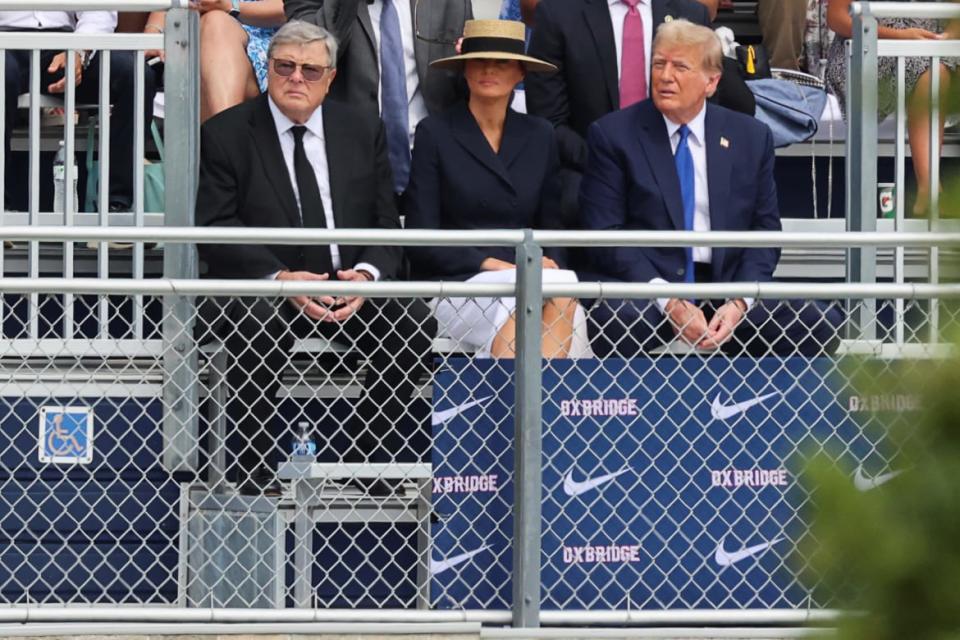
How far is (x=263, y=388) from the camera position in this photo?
529 cm

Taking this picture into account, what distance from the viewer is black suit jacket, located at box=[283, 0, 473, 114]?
6852 millimetres

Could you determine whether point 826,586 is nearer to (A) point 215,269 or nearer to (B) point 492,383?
(B) point 492,383

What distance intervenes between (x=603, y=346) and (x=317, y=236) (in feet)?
4.19

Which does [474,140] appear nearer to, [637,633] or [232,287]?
[232,287]

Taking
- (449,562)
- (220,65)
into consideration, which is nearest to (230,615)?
(449,562)

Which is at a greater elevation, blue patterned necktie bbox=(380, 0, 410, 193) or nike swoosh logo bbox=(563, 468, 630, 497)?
blue patterned necktie bbox=(380, 0, 410, 193)

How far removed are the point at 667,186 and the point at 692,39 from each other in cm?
62

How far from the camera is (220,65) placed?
6793mm

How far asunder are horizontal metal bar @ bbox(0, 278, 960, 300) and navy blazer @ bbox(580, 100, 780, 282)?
1234 mm

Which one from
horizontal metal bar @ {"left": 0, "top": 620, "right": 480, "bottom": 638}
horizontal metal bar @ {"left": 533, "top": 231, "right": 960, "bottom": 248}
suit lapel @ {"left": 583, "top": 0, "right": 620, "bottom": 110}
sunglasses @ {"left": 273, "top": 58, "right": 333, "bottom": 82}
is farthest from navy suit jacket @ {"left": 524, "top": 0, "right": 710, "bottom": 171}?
horizontal metal bar @ {"left": 0, "top": 620, "right": 480, "bottom": 638}

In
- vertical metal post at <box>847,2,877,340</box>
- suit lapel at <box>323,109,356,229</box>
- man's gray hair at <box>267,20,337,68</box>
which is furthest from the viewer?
man's gray hair at <box>267,20,337,68</box>

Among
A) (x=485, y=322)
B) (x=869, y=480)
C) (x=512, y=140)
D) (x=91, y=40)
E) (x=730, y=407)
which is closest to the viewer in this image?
(x=869, y=480)

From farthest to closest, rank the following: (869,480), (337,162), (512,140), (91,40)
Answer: (512,140), (337,162), (91,40), (869,480)

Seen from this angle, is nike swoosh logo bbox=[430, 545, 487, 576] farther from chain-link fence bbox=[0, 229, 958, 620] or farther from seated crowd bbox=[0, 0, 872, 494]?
seated crowd bbox=[0, 0, 872, 494]
